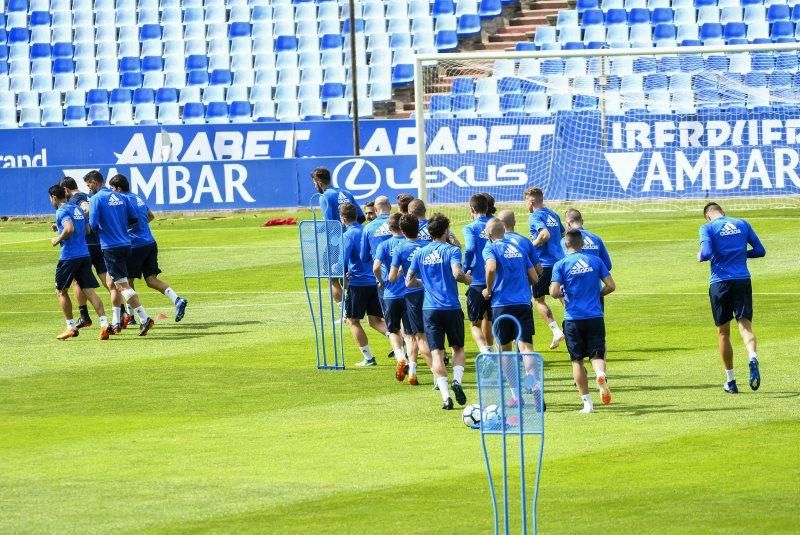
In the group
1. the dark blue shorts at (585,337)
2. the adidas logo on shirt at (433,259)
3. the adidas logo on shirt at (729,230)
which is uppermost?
the adidas logo on shirt at (729,230)

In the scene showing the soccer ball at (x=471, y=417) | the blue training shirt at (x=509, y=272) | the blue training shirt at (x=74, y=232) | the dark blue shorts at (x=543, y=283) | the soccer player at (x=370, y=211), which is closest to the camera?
the soccer ball at (x=471, y=417)

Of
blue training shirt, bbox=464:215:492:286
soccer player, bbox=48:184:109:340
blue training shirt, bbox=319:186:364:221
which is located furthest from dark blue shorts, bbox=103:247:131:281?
blue training shirt, bbox=464:215:492:286

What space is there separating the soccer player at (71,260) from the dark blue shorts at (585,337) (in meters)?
8.72

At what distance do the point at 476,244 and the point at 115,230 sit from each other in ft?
22.2

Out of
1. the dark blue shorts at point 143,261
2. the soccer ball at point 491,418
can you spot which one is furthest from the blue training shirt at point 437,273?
the dark blue shorts at point 143,261

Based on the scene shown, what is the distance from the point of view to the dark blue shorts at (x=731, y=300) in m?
15.7

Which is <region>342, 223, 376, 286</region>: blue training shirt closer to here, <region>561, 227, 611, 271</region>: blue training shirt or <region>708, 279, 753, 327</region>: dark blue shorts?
<region>561, 227, 611, 271</region>: blue training shirt

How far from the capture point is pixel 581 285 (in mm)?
14844

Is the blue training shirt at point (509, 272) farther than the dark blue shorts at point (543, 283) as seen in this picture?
No

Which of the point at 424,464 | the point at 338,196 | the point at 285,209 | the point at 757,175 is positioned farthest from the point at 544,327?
the point at 285,209

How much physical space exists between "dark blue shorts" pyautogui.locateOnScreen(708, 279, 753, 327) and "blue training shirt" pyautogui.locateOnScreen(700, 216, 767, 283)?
7 centimetres

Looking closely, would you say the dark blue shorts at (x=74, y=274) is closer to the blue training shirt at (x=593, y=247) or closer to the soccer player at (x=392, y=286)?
the soccer player at (x=392, y=286)

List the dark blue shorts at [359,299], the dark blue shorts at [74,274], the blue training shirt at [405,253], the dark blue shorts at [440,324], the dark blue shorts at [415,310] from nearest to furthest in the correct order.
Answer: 1. the dark blue shorts at [440,324]
2. the blue training shirt at [405,253]
3. the dark blue shorts at [415,310]
4. the dark blue shorts at [359,299]
5. the dark blue shorts at [74,274]

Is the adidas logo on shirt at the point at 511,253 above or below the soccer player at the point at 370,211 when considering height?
below
